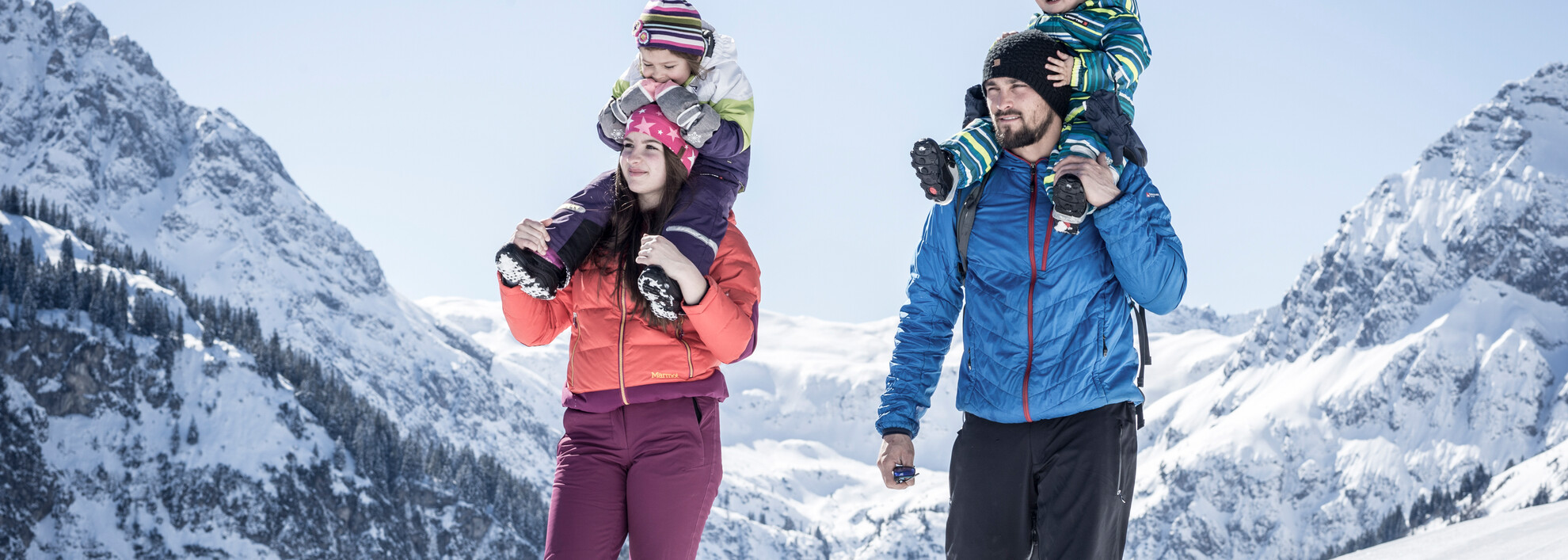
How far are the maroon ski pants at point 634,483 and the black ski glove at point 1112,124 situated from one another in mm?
2134

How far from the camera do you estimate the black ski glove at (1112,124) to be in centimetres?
508

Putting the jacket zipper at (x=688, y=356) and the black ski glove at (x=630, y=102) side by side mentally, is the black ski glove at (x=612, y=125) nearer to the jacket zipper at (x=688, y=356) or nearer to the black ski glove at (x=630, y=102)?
the black ski glove at (x=630, y=102)

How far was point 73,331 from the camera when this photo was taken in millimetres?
142375

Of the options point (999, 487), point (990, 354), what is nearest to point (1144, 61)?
point (990, 354)

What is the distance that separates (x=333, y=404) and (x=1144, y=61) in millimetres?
164796

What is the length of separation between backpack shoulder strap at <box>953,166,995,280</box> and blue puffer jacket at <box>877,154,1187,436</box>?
3 cm

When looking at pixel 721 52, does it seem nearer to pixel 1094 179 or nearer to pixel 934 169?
pixel 934 169

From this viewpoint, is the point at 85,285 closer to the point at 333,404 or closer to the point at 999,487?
the point at 333,404

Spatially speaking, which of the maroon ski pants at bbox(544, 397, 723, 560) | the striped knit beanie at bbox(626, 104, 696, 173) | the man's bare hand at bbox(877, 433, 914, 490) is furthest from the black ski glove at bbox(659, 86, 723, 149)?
the man's bare hand at bbox(877, 433, 914, 490)

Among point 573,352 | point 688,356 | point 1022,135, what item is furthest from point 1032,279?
point 573,352

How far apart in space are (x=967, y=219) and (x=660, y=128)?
1502mm

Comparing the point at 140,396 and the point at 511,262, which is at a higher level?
the point at 140,396

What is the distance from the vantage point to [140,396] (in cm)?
14175

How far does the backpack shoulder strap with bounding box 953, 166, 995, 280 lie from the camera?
5.24 metres
